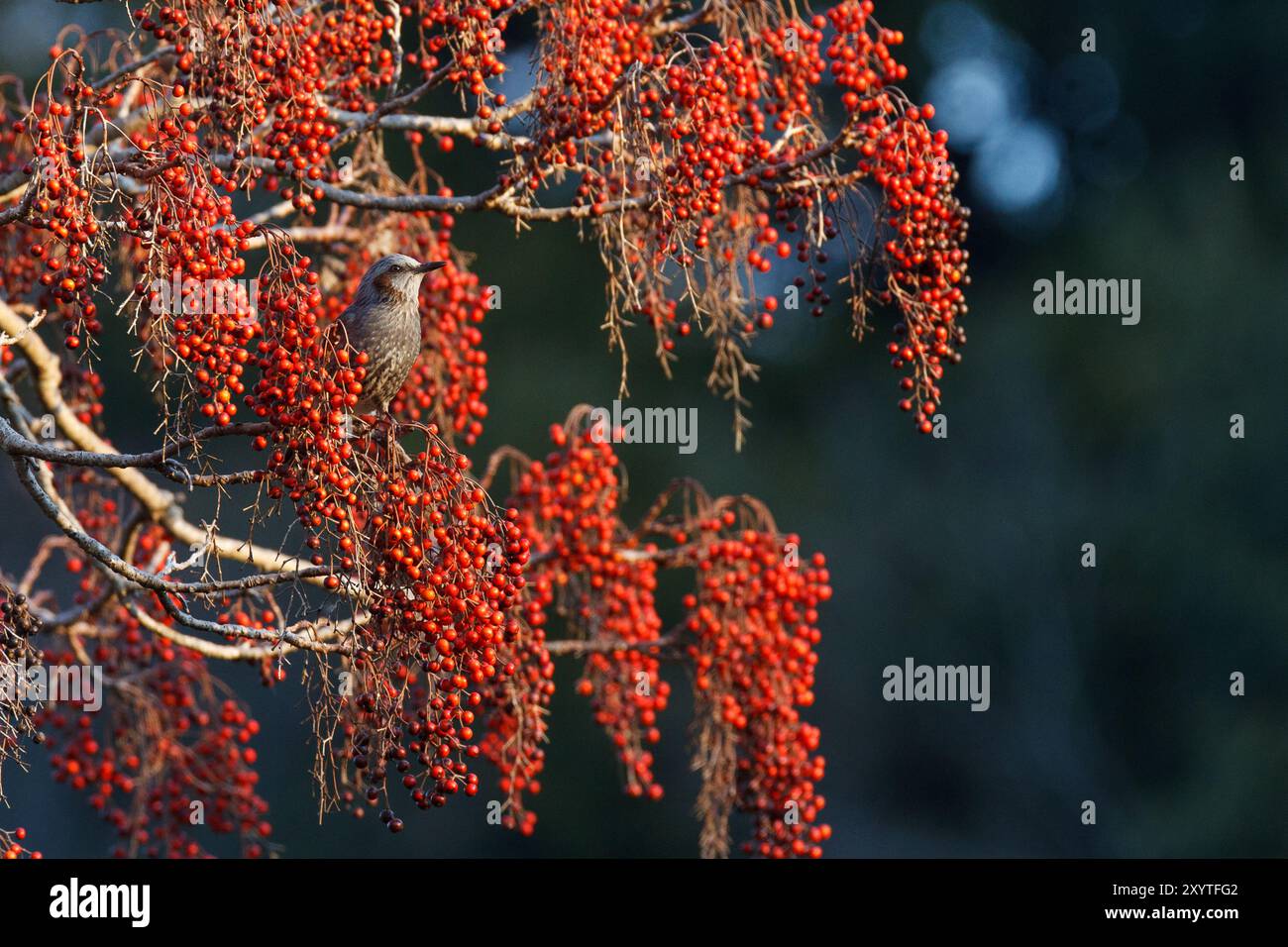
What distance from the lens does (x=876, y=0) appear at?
14422 millimetres

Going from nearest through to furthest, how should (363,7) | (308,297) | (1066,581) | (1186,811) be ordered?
(308,297)
(363,7)
(1186,811)
(1066,581)

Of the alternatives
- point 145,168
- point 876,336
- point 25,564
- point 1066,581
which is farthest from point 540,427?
point 145,168

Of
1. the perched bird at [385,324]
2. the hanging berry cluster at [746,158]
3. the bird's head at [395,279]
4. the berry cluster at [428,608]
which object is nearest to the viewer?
the berry cluster at [428,608]

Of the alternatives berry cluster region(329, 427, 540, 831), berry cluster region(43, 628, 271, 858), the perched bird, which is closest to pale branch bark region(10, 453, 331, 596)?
berry cluster region(329, 427, 540, 831)

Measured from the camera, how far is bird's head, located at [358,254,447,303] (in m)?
4.34

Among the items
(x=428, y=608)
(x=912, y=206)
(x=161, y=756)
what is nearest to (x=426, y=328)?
(x=161, y=756)

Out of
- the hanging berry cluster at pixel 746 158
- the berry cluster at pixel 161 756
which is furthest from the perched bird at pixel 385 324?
the berry cluster at pixel 161 756

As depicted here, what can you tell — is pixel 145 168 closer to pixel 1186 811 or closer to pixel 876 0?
pixel 1186 811

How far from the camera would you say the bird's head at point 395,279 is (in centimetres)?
434

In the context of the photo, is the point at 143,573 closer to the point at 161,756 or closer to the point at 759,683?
the point at 161,756

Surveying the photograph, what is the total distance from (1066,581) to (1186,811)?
199 centimetres

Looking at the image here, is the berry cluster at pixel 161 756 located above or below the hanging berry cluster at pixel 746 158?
below

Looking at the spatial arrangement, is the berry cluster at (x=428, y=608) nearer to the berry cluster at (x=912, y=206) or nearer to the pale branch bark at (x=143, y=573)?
the pale branch bark at (x=143, y=573)

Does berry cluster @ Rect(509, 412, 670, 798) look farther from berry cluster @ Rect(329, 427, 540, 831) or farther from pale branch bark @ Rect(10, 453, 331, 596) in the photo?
berry cluster @ Rect(329, 427, 540, 831)
